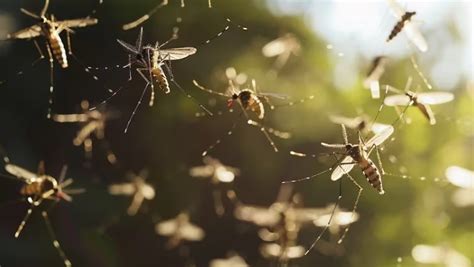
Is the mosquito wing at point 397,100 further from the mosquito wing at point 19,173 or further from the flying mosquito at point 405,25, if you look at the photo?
the mosquito wing at point 19,173

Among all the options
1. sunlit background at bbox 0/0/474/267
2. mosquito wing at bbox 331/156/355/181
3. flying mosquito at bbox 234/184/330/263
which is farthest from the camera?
sunlit background at bbox 0/0/474/267

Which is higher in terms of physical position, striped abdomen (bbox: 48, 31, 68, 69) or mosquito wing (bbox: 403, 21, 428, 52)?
striped abdomen (bbox: 48, 31, 68, 69)

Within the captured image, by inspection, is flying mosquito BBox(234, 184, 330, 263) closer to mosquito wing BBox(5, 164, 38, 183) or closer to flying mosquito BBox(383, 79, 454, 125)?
flying mosquito BBox(383, 79, 454, 125)

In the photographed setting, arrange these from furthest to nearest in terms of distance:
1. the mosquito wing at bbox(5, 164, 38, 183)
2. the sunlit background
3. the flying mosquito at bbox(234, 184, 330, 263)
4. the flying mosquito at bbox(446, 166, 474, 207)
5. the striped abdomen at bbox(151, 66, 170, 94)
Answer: the sunlit background → the flying mosquito at bbox(446, 166, 474, 207) → the flying mosquito at bbox(234, 184, 330, 263) → the mosquito wing at bbox(5, 164, 38, 183) → the striped abdomen at bbox(151, 66, 170, 94)

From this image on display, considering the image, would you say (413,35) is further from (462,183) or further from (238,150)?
(238,150)


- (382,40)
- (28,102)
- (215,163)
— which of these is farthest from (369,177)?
(28,102)

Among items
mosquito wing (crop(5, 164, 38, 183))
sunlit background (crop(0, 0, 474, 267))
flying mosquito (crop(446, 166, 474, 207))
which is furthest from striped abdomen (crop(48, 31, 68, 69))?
sunlit background (crop(0, 0, 474, 267))

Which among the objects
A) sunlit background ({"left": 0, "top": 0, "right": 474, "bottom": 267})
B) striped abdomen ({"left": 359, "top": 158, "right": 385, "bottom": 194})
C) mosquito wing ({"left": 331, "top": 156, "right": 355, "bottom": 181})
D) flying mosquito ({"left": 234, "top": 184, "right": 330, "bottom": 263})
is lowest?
sunlit background ({"left": 0, "top": 0, "right": 474, "bottom": 267})

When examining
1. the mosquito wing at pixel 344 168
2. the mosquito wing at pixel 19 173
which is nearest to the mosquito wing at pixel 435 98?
the mosquito wing at pixel 344 168
